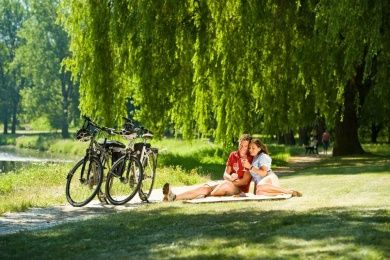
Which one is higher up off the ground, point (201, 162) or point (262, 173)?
point (262, 173)

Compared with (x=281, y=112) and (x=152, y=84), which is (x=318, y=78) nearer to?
(x=281, y=112)

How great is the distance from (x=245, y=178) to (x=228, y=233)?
3.96 meters

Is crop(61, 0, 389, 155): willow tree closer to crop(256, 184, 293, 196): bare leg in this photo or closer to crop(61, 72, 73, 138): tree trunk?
crop(256, 184, 293, 196): bare leg

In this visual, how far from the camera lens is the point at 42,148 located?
52000mm

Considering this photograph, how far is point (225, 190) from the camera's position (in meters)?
10.9

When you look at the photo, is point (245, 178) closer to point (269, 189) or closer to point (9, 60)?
point (269, 189)

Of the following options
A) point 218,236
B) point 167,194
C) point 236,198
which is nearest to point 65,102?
point 167,194

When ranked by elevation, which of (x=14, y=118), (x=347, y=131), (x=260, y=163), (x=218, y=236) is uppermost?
(x=14, y=118)

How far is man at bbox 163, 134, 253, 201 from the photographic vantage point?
1085 centimetres

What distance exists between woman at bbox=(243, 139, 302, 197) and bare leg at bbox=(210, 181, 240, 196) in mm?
397

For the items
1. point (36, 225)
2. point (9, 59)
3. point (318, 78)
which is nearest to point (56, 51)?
point (9, 59)

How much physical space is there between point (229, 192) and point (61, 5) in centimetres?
813

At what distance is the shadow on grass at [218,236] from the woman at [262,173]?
180 cm

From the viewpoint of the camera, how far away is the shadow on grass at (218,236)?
6059mm
